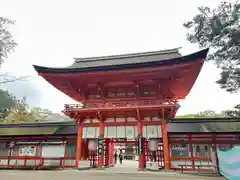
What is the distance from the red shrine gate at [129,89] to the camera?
13617mm

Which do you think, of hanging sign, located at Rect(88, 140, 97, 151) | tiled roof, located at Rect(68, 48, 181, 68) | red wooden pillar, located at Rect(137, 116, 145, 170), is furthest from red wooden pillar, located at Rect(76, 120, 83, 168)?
tiled roof, located at Rect(68, 48, 181, 68)

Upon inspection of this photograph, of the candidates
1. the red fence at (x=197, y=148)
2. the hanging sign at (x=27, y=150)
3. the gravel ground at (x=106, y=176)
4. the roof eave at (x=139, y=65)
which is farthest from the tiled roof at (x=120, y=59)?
the gravel ground at (x=106, y=176)

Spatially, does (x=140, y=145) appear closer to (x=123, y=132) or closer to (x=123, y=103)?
(x=123, y=132)

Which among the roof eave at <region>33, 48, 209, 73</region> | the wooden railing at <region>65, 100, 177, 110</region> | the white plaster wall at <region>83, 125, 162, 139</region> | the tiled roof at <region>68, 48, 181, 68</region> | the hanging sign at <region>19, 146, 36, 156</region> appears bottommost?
the hanging sign at <region>19, 146, 36, 156</region>

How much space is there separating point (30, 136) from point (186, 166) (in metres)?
13.8

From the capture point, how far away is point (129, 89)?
637 inches

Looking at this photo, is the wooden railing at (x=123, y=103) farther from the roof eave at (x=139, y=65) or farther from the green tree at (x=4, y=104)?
the green tree at (x=4, y=104)

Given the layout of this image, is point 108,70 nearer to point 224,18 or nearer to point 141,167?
point 141,167

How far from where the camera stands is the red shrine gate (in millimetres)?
13617

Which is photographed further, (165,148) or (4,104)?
(4,104)

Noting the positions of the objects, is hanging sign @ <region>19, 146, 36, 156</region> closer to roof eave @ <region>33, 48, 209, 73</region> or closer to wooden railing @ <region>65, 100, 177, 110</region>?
wooden railing @ <region>65, 100, 177, 110</region>

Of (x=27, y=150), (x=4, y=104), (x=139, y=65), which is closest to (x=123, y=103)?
(x=139, y=65)

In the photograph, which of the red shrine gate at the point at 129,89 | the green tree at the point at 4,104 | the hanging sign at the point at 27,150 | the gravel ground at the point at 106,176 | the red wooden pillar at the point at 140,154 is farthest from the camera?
the green tree at the point at 4,104

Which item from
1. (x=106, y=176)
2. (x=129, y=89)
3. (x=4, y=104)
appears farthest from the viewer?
(x=4, y=104)
